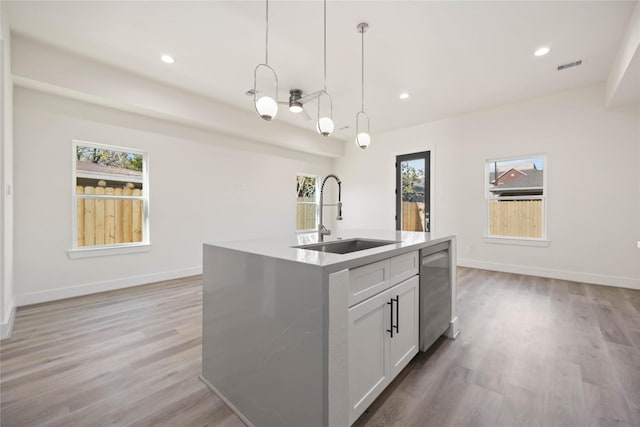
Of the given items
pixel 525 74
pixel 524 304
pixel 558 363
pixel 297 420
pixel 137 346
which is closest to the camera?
pixel 297 420

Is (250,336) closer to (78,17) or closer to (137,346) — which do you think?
(137,346)

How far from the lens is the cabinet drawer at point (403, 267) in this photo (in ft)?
Answer: 5.25

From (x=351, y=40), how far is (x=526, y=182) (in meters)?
3.80

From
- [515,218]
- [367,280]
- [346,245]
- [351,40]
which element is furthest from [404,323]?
[515,218]

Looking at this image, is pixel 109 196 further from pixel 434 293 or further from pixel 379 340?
pixel 434 293

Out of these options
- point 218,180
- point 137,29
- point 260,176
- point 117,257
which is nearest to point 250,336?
point 137,29

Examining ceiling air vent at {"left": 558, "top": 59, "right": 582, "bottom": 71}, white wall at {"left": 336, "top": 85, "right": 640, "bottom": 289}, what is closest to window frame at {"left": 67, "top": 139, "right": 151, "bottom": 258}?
white wall at {"left": 336, "top": 85, "right": 640, "bottom": 289}

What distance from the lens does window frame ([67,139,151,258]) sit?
3.49 meters

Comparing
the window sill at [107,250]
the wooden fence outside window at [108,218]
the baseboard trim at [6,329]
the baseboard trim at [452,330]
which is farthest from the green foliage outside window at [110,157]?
the baseboard trim at [452,330]

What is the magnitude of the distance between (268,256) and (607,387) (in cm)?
227

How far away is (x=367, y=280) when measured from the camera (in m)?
1.38

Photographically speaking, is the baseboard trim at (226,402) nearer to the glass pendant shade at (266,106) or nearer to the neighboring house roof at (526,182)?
the glass pendant shade at (266,106)

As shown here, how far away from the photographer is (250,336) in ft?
4.64

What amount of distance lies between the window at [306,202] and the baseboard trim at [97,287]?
2.68 m
